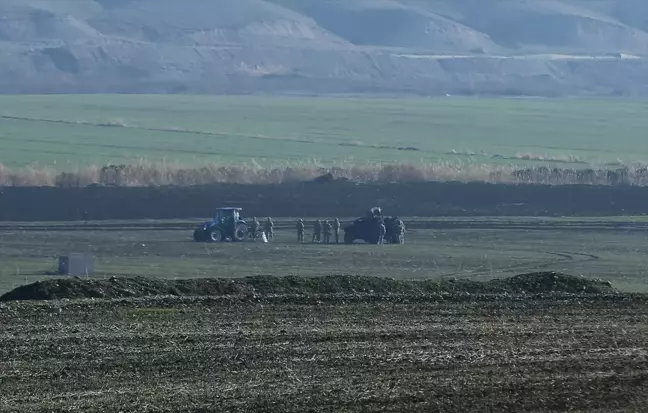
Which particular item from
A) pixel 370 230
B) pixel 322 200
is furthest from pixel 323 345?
pixel 322 200

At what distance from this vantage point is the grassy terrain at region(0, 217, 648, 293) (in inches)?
1388

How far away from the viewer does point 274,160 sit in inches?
3061

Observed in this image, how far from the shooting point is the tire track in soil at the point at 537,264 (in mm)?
34531

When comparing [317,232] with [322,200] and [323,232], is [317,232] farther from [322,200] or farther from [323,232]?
[322,200]

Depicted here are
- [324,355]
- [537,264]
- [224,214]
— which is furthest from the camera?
[224,214]

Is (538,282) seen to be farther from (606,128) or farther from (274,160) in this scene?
(606,128)

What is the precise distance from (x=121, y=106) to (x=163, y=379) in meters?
109

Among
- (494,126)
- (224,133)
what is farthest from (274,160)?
(494,126)

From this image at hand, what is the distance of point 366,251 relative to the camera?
41.1m

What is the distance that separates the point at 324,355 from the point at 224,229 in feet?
84.9

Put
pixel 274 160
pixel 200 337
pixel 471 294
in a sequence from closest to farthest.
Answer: pixel 200 337 < pixel 471 294 < pixel 274 160

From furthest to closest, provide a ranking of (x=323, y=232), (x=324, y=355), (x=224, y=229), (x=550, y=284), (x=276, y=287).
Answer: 1. (x=323, y=232)
2. (x=224, y=229)
3. (x=550, y=284)
4. (x=276, y=287)
5. (x=324, y=355)

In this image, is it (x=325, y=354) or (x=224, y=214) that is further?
(x=224, y=214)

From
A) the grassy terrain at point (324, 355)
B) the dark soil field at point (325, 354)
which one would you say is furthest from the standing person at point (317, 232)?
the grassy terrain at point (324, 355)
